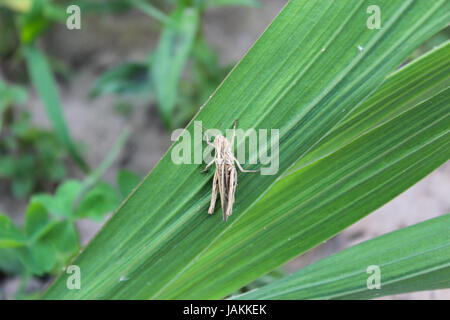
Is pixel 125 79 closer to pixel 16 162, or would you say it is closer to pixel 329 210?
pixel 16 162

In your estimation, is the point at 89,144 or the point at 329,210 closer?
the point at 329,210

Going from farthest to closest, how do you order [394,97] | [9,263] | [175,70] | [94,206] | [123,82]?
[123,82]
[175,70]
[9,263]
[94,206]
[394,97]

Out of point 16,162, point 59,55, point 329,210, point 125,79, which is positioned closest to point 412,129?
point 329,210

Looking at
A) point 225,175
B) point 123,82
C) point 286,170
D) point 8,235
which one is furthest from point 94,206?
point 123,82

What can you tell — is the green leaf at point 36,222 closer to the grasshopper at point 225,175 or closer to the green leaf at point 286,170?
the green leaf at point 286,170

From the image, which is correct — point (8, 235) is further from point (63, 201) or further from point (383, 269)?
point (383, 269)

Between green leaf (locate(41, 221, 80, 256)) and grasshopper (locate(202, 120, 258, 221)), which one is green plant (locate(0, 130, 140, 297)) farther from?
grasshopper (locate(202, 120, 258, 221))
